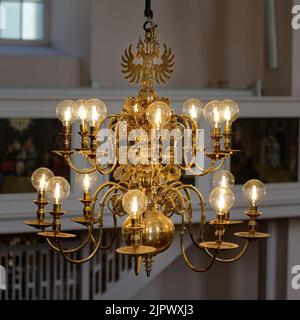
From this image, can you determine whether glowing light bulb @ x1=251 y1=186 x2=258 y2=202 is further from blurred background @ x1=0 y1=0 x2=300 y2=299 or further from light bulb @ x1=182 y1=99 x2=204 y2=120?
blurred background @ x1=0 y1=0 x2=300 y2=299

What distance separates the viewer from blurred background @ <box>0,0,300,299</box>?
9.04 meters

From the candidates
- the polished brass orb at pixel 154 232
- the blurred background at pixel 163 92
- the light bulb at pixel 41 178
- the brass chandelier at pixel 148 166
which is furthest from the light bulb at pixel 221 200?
the blurred background at pixel 163 92

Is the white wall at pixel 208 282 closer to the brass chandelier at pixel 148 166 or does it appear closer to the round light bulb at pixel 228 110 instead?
the brass chandelier at pixel 148 166

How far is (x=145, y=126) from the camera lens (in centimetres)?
515

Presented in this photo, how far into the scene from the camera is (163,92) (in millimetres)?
10000

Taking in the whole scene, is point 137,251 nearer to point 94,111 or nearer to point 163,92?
point 94,111

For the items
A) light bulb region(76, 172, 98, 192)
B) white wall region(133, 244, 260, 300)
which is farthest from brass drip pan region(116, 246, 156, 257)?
white wall region(133, 244, 260, 300)

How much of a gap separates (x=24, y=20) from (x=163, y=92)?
2.77m

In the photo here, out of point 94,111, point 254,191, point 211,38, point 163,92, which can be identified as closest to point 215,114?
point 254,191

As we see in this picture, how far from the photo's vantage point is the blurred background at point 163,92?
29.7 feet

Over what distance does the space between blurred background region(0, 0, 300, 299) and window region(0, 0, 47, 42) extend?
0.04ft

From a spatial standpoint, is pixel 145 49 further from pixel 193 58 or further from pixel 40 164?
pixel 193 58

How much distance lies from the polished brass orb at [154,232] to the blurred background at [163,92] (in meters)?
4.15
